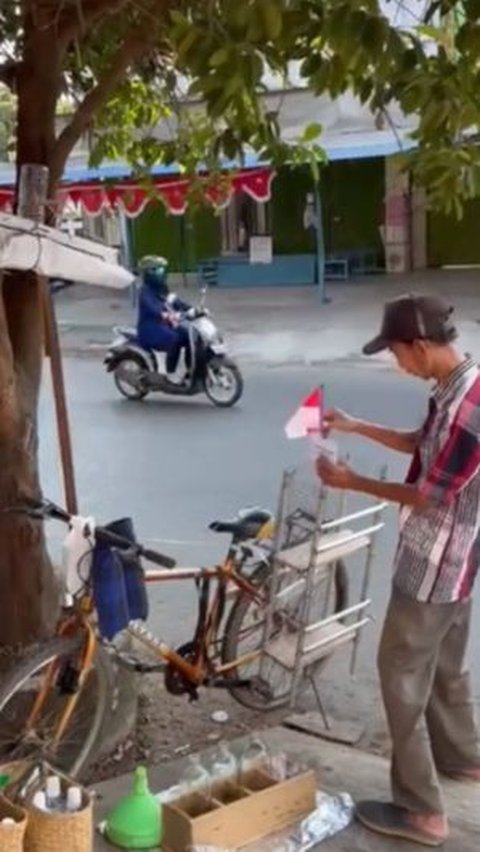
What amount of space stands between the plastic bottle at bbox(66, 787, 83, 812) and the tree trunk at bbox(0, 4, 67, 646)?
1293 mm

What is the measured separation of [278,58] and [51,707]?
2.20 m

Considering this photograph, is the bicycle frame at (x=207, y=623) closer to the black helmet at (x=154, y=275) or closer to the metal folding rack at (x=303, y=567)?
the metal folding rack at (x=303, y=567)

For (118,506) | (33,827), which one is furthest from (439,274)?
(33,827)

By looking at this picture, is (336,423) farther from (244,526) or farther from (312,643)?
(312,643)

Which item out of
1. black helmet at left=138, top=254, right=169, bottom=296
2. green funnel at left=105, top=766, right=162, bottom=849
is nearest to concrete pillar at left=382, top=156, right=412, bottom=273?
black helmet at left=138, top=254, right=169, bottom=296

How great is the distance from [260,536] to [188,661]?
1.90ft

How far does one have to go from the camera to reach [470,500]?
322cm

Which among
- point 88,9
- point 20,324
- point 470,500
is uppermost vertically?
point 88,9

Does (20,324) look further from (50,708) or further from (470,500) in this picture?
(470,500)

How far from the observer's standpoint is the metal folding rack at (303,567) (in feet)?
13.6

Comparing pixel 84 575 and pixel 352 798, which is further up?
pixel 84 575

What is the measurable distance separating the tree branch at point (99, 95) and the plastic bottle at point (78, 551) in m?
1.53

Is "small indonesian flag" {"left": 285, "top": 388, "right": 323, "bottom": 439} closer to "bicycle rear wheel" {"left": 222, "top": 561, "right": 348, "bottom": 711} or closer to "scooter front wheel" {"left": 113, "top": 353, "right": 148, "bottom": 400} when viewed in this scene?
"bicycle rear wheel" {"left": 222, "top": 561, "right": 348, "bottom": 711}

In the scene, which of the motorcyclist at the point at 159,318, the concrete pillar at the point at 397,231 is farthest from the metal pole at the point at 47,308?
the concrete pillar at the point at 397,231
